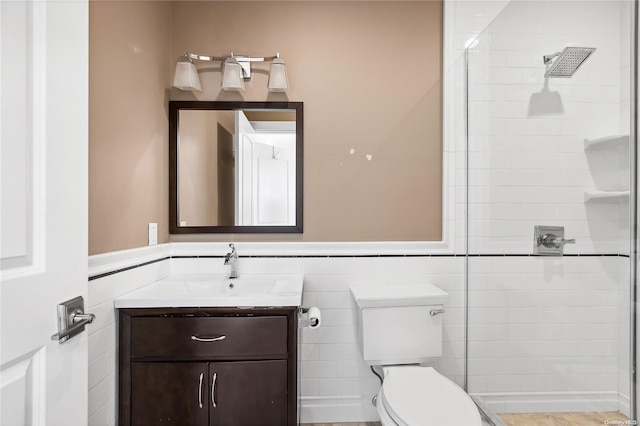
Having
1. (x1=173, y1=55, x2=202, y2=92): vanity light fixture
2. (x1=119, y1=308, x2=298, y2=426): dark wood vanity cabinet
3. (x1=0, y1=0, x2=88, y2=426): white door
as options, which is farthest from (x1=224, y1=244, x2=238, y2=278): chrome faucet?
(x1=0, y1=0, x2=88, y2=426): white door

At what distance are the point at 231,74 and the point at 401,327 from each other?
5.09 ft

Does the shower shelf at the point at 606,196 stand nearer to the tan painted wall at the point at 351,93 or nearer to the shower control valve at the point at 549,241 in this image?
the shower control valve at the point at 549,241

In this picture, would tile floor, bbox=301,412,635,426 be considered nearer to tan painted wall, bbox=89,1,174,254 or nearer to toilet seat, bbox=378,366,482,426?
toilet seat, bbox=378,366,482,426

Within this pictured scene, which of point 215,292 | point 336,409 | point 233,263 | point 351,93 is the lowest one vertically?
point 336,409

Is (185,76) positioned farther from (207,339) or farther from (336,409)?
(336,409)

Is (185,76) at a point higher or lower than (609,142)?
higher

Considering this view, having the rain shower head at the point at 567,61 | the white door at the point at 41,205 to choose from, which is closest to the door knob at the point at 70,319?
the white door at the point at 41,205

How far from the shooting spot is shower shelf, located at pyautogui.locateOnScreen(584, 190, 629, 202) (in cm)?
112

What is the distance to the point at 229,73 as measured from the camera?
6.40 feet

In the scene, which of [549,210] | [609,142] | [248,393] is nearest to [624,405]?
[549,210]

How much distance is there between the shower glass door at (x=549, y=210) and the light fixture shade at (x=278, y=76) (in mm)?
987

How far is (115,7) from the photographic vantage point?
149cm

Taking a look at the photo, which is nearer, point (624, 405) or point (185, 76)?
point (624, 405)

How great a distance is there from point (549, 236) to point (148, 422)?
1734 millimetres
